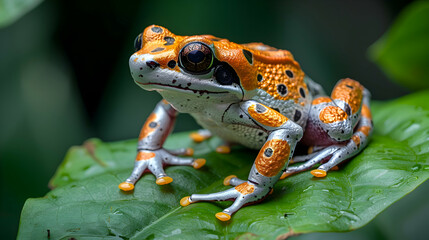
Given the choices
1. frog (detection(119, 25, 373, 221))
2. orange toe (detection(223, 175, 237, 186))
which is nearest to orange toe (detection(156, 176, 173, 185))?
frog (detection(119, 25, 373, 221))

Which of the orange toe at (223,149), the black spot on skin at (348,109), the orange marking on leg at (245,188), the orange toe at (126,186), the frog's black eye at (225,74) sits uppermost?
the frog's black eye at (225,74)

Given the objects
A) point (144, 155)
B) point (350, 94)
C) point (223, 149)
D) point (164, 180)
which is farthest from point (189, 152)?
point (350, 94)

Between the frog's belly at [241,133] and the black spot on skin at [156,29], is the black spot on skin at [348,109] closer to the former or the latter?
the frog's belly at [241,133]

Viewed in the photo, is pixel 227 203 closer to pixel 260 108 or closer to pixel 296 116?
pixel 260 108

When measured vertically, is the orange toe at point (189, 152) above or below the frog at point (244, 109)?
below

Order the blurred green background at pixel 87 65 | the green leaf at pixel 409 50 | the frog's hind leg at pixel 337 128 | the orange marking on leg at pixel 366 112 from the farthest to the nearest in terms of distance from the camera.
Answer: the blurred green background at pixel 87 65
the green leaf at pixel 409 50
the orange marking on leg at pixel 366 112
the frog's hind leg at pixel 337 128

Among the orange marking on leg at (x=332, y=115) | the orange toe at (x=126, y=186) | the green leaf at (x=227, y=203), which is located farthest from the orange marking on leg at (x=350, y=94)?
the orange toe at (x=126, y=186)
